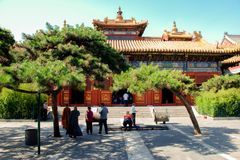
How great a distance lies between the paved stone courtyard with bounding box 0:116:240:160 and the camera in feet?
30.7

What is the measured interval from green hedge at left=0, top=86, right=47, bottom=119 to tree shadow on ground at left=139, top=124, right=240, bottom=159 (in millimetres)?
8728

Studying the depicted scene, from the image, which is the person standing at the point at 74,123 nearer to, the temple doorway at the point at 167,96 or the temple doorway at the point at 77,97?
the temple doorway at the point at 77,97

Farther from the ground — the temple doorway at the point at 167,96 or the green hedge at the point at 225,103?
the temple doorway at the point at 167,96

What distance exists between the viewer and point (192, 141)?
467 inches

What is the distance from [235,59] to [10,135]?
22.6m

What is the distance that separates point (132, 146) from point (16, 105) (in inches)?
440

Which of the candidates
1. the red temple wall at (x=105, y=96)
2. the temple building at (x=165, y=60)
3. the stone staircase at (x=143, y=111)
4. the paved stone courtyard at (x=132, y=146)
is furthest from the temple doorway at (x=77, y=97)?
the paved stone courtyard at (x=132, y=146)

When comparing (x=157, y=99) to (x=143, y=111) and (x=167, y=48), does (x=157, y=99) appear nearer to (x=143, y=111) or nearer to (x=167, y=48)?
(x=143, y=111)

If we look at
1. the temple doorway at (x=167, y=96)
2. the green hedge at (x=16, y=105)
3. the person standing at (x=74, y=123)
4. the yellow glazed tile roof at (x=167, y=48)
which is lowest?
the person standing at (x=74, y=123)

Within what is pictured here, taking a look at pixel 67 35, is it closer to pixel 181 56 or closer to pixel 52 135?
pixel 52 135

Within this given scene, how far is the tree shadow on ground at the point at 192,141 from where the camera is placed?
10281 mm

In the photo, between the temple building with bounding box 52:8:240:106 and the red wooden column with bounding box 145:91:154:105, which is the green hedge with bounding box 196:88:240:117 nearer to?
the temple building with bounding box 52:8:240:106

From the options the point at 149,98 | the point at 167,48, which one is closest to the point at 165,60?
the point at 167,48

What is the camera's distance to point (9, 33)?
12656mm
